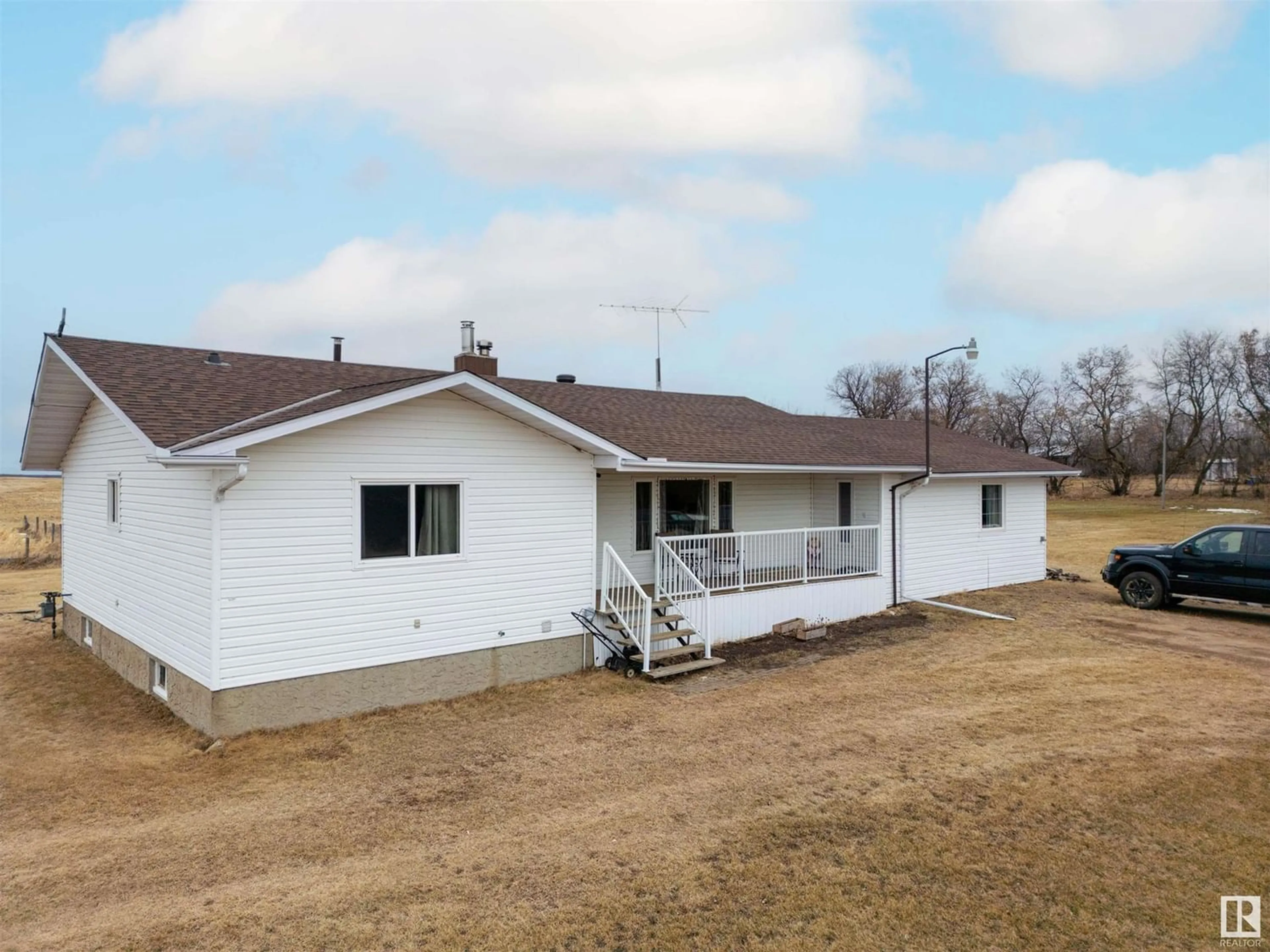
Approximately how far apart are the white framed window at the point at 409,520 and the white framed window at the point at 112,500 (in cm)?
461

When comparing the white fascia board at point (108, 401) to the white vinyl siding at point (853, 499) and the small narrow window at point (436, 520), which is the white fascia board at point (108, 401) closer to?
the small narrow window at point (436, 520)

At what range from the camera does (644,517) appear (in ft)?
44.1

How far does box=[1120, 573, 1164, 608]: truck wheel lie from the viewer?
1461 centimetres

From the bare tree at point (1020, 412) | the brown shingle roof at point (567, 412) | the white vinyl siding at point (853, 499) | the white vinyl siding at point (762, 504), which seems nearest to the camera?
the brown shingle roof at point (567, 412)

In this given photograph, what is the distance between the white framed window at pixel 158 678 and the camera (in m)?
9.21

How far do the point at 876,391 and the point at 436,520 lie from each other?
60549 millimetres

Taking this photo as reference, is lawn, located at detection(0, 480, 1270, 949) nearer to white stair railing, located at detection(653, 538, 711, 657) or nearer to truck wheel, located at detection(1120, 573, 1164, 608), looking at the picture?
white stair railing, located at detection(653, 538, 711, 657)

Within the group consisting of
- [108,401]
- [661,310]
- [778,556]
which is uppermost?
[661,310]

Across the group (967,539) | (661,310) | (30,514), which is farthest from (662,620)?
(30,514)

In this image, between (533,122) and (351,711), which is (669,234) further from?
(351,711)

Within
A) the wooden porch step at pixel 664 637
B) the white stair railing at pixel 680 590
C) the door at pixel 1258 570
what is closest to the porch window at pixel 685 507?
the white stair railing at pixel 680 590

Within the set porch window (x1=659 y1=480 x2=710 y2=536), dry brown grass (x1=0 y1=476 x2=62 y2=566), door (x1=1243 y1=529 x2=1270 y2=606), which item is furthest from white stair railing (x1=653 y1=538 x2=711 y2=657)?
dry brown grass (x1=0 y1=476 x2=62 y2=566)

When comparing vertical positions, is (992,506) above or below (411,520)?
below

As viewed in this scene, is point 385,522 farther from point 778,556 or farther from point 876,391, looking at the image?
point 876,391
